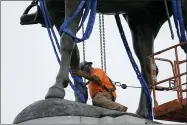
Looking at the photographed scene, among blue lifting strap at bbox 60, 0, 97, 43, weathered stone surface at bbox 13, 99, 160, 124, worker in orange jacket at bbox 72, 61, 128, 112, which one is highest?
blue lifting strap at bbox 60, 0, 97, 43

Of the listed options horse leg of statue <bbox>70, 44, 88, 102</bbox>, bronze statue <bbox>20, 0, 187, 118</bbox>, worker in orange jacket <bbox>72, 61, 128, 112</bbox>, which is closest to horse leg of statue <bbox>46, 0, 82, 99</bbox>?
bronze statue <bbox>20, 0, 187, 118</bbox>

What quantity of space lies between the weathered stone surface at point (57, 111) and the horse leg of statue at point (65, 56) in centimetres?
29

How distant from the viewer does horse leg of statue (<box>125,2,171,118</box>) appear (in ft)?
40.7

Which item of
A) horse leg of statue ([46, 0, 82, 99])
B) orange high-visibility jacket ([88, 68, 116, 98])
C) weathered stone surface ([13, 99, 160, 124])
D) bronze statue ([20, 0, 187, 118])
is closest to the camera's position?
weathered stone surface ([13, 99, 160, 124])

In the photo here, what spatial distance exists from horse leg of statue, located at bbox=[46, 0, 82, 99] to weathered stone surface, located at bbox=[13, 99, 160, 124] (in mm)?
285

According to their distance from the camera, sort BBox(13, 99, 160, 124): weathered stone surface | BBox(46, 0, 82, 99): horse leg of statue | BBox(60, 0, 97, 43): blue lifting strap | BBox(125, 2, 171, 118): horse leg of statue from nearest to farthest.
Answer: BBox(13, 99, 160, 124): weathered stone surface < BBox(46, 0, 82, 99): horse leg of statue < BBox(60, 0, 97, 43): blue lifting strap < BBox(125, 2, 171, 118): horse leg of statue

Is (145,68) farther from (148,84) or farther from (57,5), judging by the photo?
(57,5)

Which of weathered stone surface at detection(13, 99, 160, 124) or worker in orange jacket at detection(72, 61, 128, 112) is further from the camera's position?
worker in orange jacket at detection(72, 61, 128, 112)

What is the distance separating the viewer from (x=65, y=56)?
426 inches

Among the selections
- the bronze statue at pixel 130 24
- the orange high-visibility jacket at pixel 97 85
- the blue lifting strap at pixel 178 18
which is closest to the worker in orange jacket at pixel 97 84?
the orange high-visibility jacket at pixel 97 85

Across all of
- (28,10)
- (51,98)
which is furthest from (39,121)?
(28,10)

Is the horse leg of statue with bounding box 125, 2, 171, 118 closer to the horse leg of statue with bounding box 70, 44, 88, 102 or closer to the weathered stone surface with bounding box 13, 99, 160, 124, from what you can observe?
the horse leg of statue with bounding box 70, 44, 88, 102

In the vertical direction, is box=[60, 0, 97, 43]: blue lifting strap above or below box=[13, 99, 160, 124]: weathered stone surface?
above

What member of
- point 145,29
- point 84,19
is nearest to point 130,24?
point 145,29
